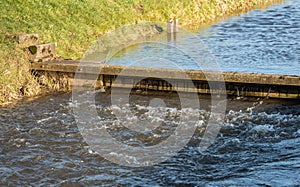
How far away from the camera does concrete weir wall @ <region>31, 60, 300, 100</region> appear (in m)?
18.0

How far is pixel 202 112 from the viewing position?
1700cm

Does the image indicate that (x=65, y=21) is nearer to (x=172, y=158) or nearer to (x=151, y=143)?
(x=151, y=143)

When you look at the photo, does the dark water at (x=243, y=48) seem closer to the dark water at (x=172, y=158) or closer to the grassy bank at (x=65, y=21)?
the grassy bank at (x=65, y=21)

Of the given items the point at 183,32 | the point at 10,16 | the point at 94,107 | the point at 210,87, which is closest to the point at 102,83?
the point at 94,107

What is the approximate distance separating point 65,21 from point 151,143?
44.2 feet

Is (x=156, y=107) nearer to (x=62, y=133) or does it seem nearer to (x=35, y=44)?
(x=62, y=133)

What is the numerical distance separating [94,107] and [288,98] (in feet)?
22.0

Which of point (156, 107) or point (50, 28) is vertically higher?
point (50, 28)

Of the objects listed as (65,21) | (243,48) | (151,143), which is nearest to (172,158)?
(151,143)

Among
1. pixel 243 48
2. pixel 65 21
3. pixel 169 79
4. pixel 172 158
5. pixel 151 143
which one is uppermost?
pixel 65 21

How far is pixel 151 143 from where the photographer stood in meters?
14.6

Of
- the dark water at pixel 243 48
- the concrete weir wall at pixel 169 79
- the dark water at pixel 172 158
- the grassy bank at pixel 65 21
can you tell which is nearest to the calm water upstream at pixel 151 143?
the dark water at pixel 172 158

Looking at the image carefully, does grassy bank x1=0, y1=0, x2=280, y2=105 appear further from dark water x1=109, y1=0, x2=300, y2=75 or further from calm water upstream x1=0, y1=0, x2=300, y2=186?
dark water x1=109, y1=0, x2=300, y2=75

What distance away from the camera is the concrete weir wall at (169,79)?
18031 millimetres
